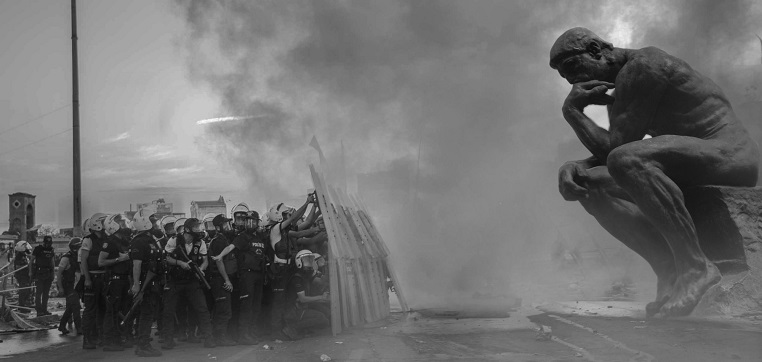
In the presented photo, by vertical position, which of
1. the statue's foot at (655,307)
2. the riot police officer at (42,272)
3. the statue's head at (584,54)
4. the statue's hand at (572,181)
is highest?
the statue's head at (584,54)

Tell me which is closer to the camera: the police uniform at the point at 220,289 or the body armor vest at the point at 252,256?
the police uniform at the point at 220,289

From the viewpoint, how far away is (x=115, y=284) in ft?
33.9

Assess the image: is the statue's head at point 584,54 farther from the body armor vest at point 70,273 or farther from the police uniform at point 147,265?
the body armor vest at point 70,273

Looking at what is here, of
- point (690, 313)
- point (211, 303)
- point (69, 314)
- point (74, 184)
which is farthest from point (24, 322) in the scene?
point (690, 313)

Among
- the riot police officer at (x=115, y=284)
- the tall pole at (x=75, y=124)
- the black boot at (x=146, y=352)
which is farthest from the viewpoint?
the tall pole at (x=75, y=124)

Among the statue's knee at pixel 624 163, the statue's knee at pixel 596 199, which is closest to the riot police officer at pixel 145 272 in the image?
the statue's knee at pixel 596 199

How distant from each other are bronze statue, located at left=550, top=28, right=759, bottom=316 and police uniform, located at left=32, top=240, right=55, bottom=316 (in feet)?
45.8

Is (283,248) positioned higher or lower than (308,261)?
higher

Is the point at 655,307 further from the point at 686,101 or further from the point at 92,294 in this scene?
the point at 92,294

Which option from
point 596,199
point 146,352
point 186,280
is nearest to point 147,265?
point 186,280

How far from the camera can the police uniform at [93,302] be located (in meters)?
10.4

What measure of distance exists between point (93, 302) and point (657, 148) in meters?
8.20

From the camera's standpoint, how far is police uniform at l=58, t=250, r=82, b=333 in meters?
12.5

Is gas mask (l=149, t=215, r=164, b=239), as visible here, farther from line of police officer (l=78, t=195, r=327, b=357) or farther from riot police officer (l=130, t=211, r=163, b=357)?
riot police officer (l=130, t=211, r=163, b=357)
